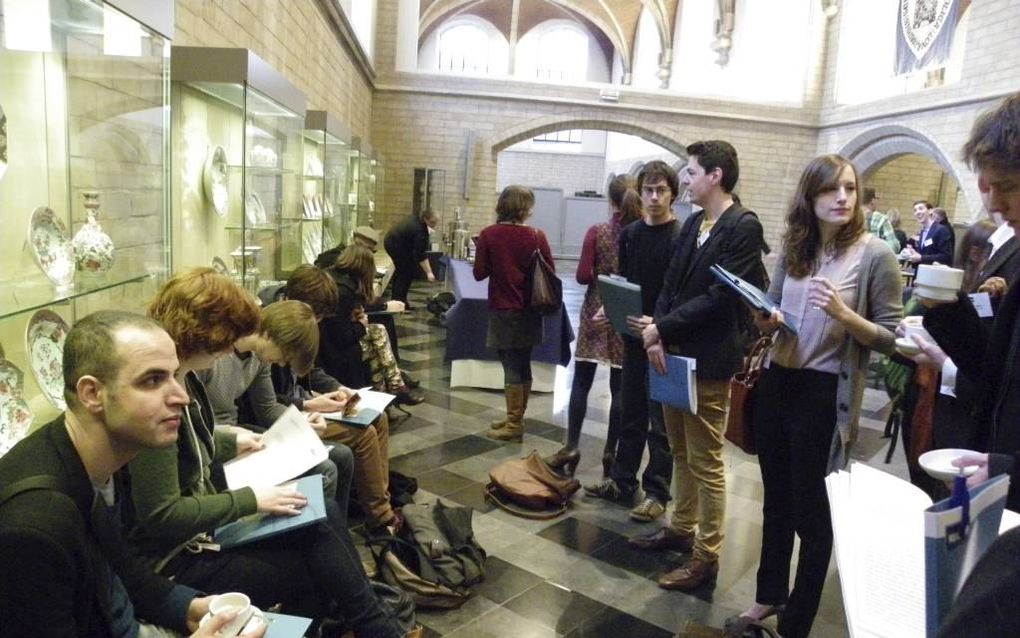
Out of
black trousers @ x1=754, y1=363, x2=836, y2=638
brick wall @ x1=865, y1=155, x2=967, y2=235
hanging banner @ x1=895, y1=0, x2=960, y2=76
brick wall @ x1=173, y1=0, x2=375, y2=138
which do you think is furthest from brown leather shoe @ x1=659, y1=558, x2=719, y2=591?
brick wall @ x1=865, y1=155, x2=967, y2=235

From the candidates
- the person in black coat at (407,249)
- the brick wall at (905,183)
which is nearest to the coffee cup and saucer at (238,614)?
the person in black coat at (407,249)

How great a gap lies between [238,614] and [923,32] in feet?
53.4

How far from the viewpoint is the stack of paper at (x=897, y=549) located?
79 centimetres

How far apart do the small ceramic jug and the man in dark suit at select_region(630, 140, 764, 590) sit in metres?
2.06

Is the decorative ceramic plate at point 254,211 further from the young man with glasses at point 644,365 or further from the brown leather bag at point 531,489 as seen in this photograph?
the young man with glasses at point 644,365

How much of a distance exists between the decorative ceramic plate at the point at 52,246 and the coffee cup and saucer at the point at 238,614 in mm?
1197

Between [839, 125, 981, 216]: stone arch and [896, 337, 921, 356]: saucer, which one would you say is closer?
[896, 337, 921, 356]: saucer

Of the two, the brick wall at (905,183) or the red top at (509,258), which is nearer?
the red top at (509,258)

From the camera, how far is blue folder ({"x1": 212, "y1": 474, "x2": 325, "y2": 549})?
2.06 metres

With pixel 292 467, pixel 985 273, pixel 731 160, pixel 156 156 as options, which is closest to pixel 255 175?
pixel 156 156

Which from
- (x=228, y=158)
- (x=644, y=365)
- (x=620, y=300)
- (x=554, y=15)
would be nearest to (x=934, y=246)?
(x=644, y=365)

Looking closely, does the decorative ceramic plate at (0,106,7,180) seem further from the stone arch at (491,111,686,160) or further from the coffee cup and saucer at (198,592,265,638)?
the stone arch at (491,111,686,160)

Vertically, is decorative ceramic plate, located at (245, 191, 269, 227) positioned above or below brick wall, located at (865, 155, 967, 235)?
below

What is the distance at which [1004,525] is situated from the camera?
1.17 metres
